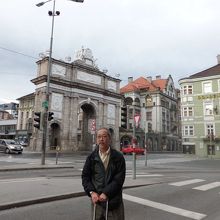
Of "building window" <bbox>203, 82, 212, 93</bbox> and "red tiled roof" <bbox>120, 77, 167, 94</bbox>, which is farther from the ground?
"red tiled roof" <bbox>120, 77, 167, 94</bbox>

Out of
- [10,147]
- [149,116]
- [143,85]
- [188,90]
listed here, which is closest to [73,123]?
[10,147]

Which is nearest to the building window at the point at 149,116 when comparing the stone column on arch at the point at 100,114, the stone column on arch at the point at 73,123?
the stone column on arch at the point at 100,114

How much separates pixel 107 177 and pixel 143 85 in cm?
9319

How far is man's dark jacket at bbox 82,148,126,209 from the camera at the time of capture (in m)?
3.91

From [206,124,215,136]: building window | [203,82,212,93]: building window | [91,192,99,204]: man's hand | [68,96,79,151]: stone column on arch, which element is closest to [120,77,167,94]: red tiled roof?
[68,96,79,151]: stone column on arch

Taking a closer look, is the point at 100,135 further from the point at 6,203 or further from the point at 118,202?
the point at 6,203

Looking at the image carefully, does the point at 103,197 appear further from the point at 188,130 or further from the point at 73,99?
the point at 73,99

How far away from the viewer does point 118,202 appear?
157 inches

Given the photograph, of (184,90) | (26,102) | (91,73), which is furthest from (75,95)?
(26,102)

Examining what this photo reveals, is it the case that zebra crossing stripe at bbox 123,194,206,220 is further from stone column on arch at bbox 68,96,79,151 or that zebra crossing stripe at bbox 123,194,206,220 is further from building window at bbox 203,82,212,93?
stone column on arch at bbox 68,96,79,151

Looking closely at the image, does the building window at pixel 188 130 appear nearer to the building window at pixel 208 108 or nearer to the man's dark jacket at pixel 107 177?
the building window at pixel 208 108

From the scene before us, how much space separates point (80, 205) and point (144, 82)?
91373mm

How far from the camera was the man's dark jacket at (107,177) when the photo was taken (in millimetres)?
3914

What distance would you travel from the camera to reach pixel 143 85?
316 ft
